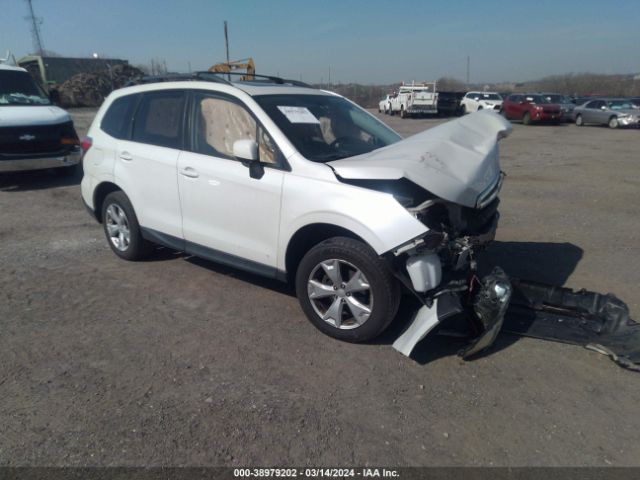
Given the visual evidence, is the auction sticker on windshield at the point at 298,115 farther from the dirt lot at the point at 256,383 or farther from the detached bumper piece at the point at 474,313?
the detached bumper piece at the point at 474,313

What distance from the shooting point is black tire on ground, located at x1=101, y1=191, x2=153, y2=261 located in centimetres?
527

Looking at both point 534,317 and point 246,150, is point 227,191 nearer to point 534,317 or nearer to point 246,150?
point 246,150

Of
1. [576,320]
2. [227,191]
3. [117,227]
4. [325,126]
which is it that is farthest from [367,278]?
[117,227]

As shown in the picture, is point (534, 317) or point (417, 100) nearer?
point (534, 317)

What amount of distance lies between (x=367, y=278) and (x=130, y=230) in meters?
3.00

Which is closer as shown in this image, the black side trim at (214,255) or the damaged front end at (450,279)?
the damaged front end at (450,279)

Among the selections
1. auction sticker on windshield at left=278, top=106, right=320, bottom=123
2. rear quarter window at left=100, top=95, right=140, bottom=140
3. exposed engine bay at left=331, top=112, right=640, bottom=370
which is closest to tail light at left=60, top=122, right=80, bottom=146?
Answer: rear quarter window at left=100, top=95, right=140, bottom=140

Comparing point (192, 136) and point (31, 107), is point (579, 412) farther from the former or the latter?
point (31, 107)

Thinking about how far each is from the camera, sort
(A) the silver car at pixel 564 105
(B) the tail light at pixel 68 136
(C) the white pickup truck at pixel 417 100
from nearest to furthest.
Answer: (B) the tail light at pixel 68 136 → (A) the silver car at pixel 564 105 → (C) the white pickup truck at pixel 417 100

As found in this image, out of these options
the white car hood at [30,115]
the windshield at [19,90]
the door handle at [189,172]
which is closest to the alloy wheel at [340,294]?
the door handle at [189,172]

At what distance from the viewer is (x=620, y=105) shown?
2495 cm

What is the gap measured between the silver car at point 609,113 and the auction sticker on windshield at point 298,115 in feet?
Result: 82.1

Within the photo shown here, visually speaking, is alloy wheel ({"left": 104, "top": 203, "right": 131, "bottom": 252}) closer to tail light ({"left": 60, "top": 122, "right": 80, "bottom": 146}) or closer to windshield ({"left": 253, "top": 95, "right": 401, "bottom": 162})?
windshield ({"left": 253, "top": 95, "right": 401, "bottom": 162})

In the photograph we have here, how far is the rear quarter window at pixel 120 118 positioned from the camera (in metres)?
5.27
